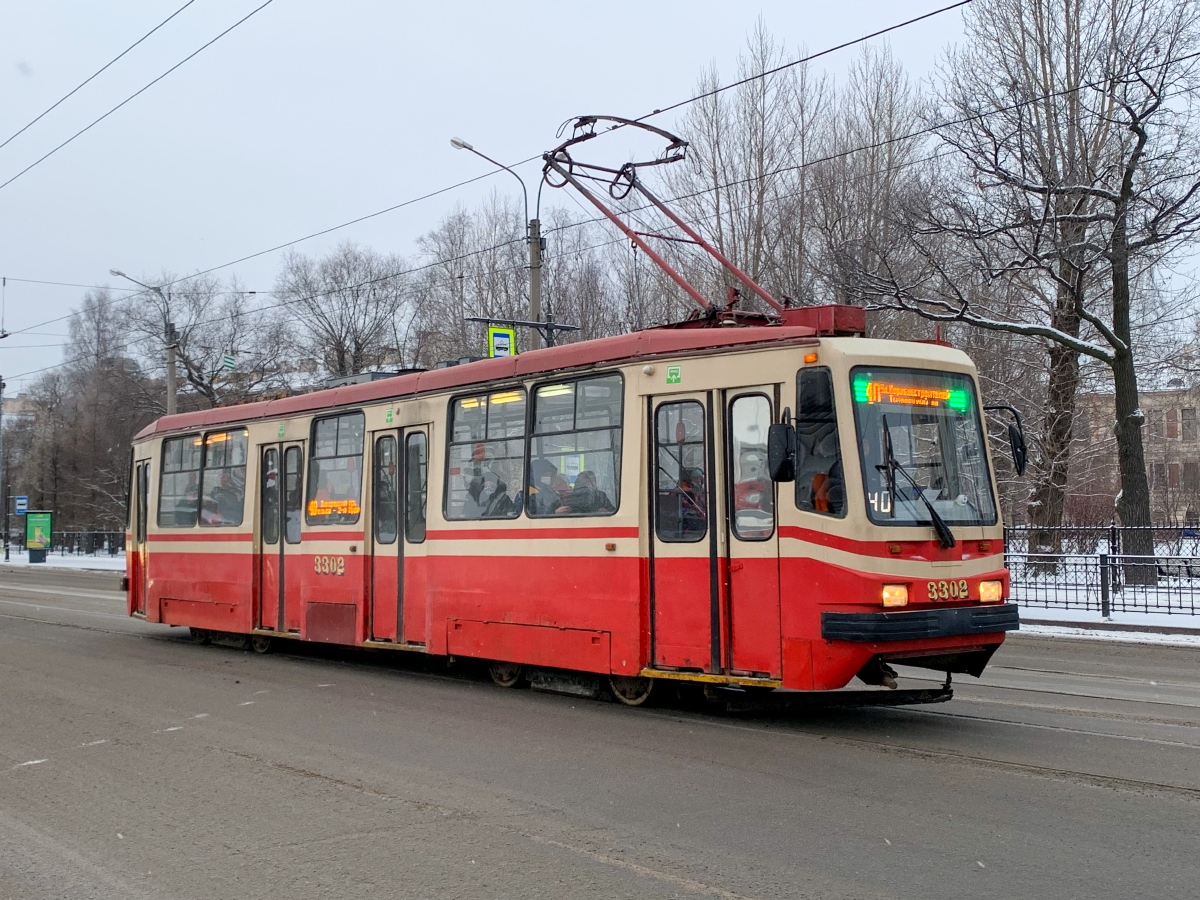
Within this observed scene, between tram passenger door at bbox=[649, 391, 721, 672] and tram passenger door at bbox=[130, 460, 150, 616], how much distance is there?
407 inches

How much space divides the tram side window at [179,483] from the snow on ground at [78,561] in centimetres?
2707

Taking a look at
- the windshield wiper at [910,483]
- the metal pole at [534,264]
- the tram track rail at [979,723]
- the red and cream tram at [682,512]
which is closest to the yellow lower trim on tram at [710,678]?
the red and cream tram at [682,512]

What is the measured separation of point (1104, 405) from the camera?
1250 inches

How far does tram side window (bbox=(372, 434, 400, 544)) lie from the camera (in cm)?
1179

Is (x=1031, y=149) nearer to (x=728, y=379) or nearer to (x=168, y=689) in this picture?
(x=728, y=379)

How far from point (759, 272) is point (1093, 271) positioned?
996 cm

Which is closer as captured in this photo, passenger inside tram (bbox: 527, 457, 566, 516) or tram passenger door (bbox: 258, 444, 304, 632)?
passenger inside tram (bbox: 527, 457, 566, 516)

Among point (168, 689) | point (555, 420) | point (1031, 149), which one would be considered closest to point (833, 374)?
point (555, 420)

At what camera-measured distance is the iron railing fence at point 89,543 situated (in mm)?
51812

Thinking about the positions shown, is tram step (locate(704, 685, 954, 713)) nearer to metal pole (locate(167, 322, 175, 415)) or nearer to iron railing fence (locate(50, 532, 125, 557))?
metal pole (locate(167, 322, 175, 415))

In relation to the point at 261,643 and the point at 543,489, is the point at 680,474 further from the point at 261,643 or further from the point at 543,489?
the point at 261,643

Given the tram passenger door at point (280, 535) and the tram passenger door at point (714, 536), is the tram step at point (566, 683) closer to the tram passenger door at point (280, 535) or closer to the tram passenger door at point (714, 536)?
the tram passenger door at point (714, 536)

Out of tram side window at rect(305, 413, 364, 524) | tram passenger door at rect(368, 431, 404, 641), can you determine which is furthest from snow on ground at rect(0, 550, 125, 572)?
tram passenger door at rect(368, 431, 404, 641)

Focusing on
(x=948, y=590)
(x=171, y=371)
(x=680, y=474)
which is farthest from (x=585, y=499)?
(x=171, y=371)
